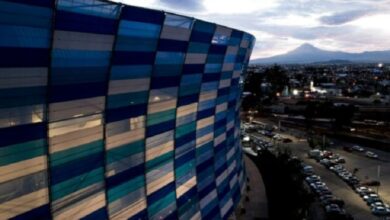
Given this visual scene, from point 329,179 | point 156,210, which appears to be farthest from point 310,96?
point 156,210

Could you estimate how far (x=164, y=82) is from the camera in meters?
26.0

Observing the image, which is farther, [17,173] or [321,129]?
[321,129]

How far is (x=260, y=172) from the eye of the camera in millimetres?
62969

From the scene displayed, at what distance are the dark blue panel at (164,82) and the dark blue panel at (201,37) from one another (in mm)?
2518

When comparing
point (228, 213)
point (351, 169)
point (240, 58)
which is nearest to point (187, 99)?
point (240, 58)

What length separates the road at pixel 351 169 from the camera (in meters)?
54.6

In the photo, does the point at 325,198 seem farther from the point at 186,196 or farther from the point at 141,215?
the point at 141,215

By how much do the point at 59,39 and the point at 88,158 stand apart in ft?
20.0

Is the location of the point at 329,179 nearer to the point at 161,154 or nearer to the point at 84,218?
the point at 161,154

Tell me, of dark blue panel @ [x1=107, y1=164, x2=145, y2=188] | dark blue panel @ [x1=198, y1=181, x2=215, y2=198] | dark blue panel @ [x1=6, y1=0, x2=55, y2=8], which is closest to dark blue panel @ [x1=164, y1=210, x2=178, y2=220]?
dark blue panel @ [x1=198, y1=181, x2=215, y2=198]

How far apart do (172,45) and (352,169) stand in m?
58.3

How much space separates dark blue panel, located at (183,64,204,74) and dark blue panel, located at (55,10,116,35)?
26.1 feet

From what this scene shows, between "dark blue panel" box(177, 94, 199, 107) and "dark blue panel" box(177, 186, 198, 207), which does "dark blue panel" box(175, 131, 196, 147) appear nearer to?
"dark blue panel" box(177, 94, 199, 107)

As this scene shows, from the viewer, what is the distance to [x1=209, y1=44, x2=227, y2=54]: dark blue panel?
3050cm
